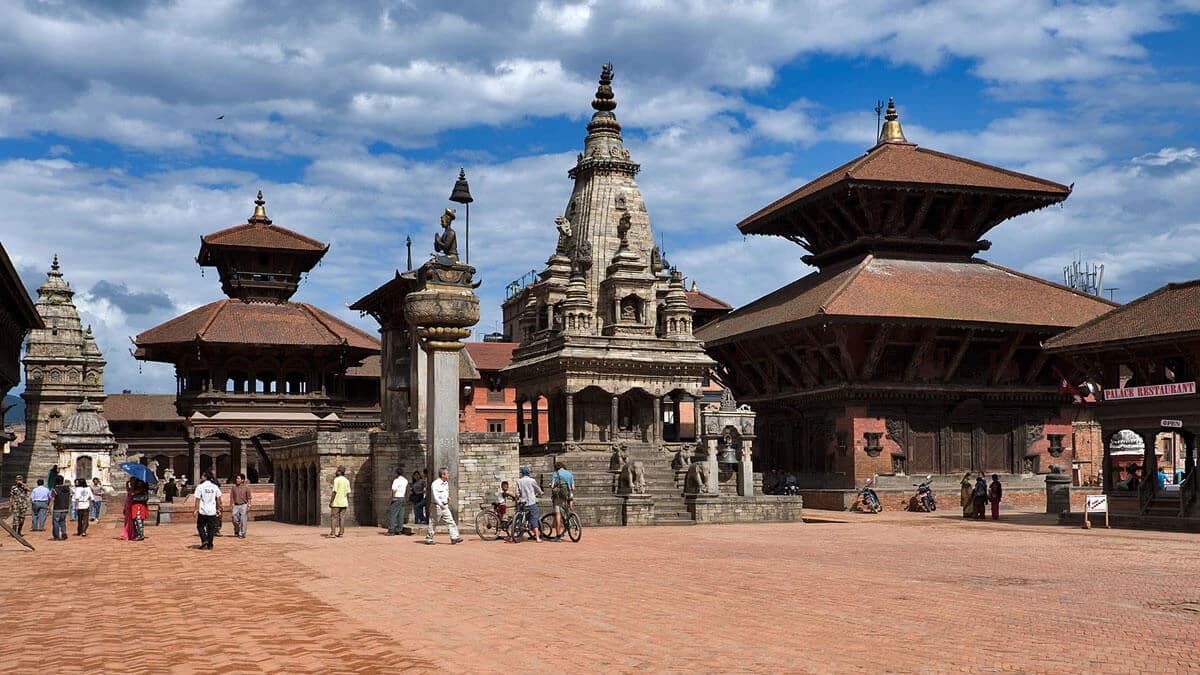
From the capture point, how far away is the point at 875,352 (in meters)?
44.4

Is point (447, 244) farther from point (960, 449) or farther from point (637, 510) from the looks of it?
point (960, 449)

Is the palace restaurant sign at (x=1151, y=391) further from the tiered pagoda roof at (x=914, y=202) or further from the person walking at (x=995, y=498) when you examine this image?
the tiered pagoda roof at (x=914, y=202)

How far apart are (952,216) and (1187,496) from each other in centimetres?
2051

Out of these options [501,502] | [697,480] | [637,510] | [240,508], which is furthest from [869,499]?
[240,508]

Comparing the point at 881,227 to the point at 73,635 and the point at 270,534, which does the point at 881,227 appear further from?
the point at 73,635

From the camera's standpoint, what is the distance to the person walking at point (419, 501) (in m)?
27.5

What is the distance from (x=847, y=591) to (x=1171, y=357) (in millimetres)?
22483

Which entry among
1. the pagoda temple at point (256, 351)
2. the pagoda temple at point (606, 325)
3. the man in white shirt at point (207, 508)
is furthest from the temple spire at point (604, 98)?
the man in white shirt at point (207, 508)

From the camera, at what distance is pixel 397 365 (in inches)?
1459

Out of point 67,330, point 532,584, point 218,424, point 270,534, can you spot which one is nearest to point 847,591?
point 532,584

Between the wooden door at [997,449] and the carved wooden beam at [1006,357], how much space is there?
79.1 inches

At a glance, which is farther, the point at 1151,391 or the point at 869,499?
the point at 869,499

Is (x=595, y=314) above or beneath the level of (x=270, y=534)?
above

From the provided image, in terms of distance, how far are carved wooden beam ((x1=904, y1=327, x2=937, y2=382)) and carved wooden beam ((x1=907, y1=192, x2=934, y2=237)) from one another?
6080mm
